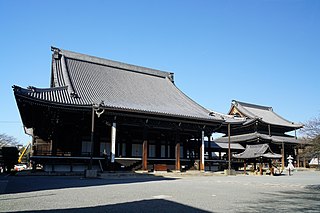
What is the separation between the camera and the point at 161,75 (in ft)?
124

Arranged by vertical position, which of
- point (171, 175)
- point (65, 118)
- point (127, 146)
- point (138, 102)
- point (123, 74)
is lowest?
point (171, 175)

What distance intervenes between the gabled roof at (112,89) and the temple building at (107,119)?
72 millimetres

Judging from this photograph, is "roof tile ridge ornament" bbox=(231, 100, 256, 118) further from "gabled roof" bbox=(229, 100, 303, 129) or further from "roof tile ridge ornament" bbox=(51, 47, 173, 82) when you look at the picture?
"roof tile ridge ornament" bbox=(51, 47, 173, 82)

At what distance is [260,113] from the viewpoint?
172ft

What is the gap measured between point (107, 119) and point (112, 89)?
5.95 metres

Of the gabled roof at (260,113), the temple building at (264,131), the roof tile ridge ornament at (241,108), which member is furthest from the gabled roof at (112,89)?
the gabled roof at (260,113)

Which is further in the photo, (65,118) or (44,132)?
(44,132)

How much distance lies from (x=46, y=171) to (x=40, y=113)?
4.61 meters

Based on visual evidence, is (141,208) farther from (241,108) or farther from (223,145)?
(241,108)

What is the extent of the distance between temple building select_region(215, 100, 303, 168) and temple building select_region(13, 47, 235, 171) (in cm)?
1156

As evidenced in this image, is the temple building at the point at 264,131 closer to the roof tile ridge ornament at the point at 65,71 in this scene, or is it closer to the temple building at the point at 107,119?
the temple building at the point at 107,119

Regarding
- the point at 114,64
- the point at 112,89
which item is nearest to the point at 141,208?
the point at 112,89

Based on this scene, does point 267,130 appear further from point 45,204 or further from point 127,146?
point 45,204

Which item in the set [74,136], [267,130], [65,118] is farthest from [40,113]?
[267,130]
